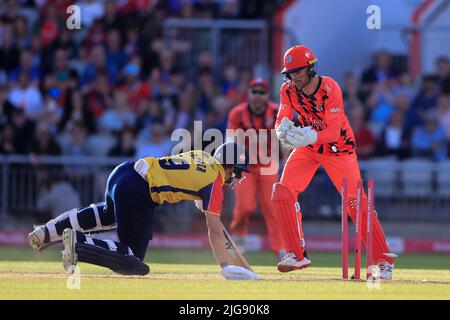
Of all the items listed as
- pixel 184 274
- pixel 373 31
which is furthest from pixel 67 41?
pixel 184 274

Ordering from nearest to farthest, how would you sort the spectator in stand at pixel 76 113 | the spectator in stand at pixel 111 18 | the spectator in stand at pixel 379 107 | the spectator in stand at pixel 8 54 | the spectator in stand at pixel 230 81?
the spectator in stand at pixel 76 113 → the spectator in stand at pixel 379 107 → the spectator in stand at pixel 230 81 → the spectator in stand at pixel 8 54 → the spectator in stand at pixel 111 18

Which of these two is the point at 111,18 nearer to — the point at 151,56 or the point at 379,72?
the point at 151,56

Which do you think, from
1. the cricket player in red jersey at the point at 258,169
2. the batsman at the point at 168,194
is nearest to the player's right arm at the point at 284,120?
the batsman at the point at 168,194

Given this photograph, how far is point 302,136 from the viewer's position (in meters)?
11.3

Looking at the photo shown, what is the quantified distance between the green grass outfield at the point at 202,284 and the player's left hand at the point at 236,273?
0.45ft

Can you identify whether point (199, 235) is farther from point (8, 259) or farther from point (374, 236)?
point (374, 236)

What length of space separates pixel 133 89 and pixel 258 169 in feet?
18.9

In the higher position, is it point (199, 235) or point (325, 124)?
point (325, 124)

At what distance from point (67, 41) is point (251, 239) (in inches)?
202

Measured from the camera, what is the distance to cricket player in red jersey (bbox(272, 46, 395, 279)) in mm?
11500

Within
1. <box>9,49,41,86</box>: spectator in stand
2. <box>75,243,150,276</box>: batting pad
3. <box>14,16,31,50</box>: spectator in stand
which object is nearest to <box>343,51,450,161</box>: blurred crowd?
<box>9,49,41,86</box>: spectator in stand

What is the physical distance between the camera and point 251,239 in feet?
60.5

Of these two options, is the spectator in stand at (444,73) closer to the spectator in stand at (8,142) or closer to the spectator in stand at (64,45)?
the spectator in stand at (64,45)

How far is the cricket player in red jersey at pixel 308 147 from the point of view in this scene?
1150 cm
